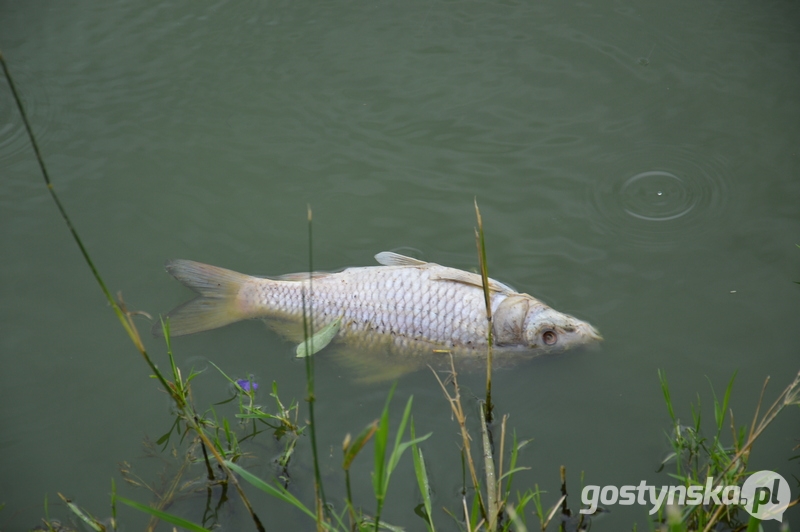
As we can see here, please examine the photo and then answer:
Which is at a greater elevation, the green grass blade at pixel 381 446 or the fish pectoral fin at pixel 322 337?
the green grass blade at pixel 381 446

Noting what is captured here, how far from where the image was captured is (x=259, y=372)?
3344mm

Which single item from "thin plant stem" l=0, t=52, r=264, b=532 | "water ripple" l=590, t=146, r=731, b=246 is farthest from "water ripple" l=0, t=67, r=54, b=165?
"water ripple" l=590, t=146, r=731, b=246

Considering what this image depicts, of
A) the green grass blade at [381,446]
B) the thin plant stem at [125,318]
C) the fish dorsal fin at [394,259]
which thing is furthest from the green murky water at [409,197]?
the green grass blade at [381,446]

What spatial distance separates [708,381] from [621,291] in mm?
651

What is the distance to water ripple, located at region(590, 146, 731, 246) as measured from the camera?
380 cm

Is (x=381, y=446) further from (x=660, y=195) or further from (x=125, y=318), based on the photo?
(x=660, y=195)

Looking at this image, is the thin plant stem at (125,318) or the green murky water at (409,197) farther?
the green murky water at (409,197)

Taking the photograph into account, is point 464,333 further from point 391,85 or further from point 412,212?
point 391,85

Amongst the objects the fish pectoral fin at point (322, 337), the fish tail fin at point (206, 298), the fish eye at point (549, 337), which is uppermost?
the fish tail fin at point (206, 298)

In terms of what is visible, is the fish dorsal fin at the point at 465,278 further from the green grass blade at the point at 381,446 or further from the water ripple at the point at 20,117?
Answer: the water ripple at the point at 20,117

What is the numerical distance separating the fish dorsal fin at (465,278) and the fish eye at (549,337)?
0.27 meters

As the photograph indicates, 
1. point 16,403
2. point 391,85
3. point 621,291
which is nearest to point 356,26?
point 391,85

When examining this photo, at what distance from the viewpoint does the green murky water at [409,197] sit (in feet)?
10.3

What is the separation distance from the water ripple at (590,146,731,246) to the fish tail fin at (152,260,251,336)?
2139 mm
